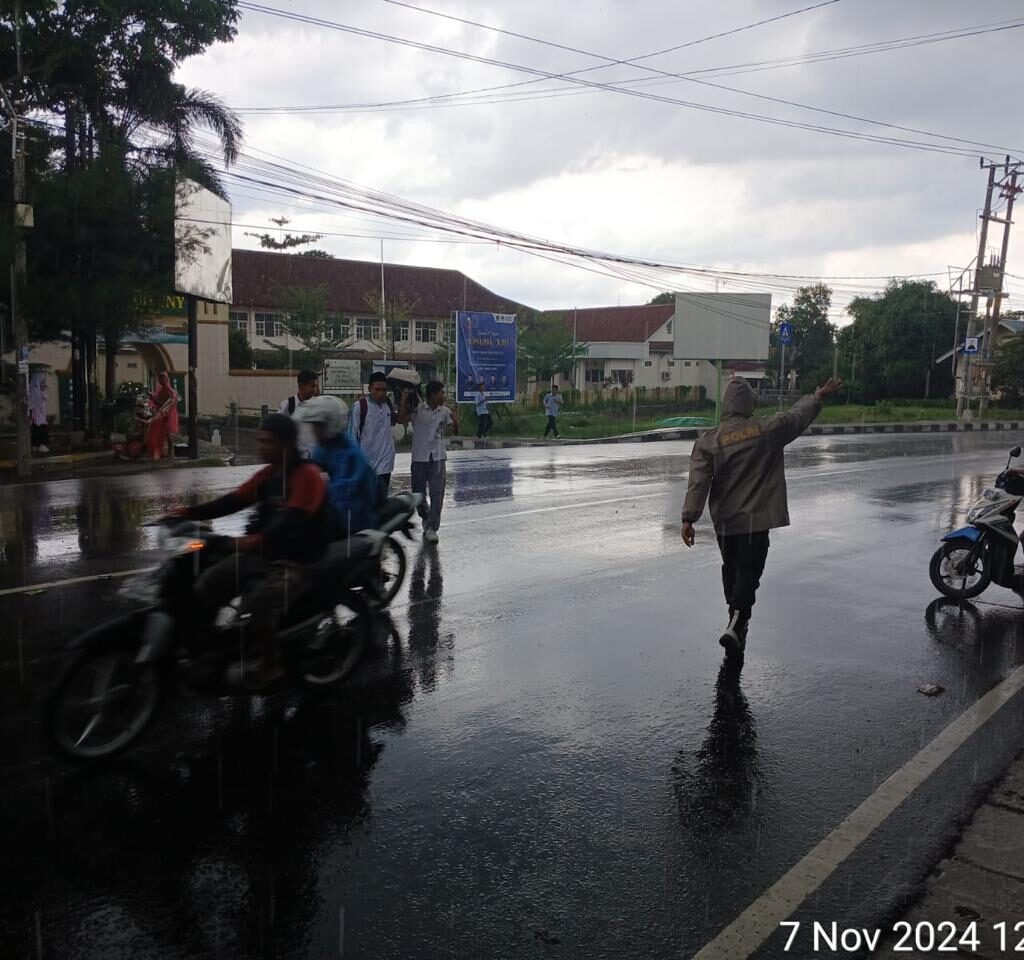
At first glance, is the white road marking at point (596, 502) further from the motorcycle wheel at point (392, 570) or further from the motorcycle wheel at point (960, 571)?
the motorcycle wheel at point (960, 571)

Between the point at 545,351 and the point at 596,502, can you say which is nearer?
the point at 596,502

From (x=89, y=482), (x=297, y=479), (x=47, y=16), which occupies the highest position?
(x=47, y=16)

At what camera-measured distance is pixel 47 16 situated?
66.4 feet

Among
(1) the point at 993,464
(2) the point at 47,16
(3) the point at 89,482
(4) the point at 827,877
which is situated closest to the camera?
(4) the point at 827,877

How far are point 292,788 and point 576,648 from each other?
2700 millimetres

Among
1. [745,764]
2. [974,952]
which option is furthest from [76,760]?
[974,952]

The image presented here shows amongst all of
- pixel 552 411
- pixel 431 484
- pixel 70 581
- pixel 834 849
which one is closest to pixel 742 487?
pixel 834 849

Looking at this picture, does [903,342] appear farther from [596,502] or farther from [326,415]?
[326,415]

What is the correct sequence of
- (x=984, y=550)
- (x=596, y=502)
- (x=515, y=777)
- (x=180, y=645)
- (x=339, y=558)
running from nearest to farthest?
(x=515, y=777) → (x=180, y=645) → (x=339, y=558) → (x=984, y=550) → (x=596, y=502)

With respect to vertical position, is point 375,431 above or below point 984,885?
above

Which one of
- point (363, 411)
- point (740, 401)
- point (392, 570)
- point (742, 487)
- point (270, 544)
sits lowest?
point (392, 570)

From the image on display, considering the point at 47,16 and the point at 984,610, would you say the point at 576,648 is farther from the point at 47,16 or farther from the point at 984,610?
the point at 47,16

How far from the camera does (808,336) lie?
80562 mm

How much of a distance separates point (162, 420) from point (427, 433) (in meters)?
12.0
